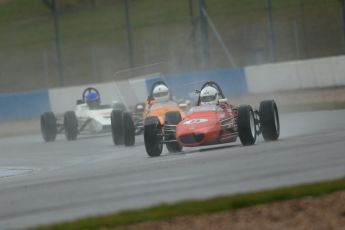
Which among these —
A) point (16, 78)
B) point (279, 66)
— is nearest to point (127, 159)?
point (279, 66)

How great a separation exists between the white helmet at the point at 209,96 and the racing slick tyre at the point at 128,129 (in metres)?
3.20

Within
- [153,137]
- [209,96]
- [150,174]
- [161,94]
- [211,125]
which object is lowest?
[150,174]

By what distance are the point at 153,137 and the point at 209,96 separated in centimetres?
128

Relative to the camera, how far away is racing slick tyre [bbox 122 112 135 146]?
73.4 feet

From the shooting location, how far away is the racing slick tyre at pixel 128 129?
73.4 feet

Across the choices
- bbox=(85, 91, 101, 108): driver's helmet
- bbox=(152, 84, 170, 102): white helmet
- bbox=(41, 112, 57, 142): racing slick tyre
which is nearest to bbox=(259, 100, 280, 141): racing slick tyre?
bbox=(152, 84, 170, 102): white helmet

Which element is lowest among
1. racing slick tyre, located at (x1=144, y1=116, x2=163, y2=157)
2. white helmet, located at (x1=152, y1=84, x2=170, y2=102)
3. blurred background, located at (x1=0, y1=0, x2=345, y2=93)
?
racing slick tyre, located at (x1=144, y1=116, x2=163, y2=157)

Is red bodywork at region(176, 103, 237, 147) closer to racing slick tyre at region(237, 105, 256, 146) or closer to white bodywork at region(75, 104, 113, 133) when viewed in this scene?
racing slick tyre at region(237, 105, 256, 146)

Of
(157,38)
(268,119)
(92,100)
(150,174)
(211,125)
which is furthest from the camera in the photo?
(157,38)

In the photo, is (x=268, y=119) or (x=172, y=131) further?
(x=172, y=131)

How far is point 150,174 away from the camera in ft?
51.1

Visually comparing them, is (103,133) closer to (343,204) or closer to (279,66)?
(279,66)

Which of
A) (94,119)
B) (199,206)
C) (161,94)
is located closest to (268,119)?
(161,94)

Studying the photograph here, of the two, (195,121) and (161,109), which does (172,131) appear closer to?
(195,121)
